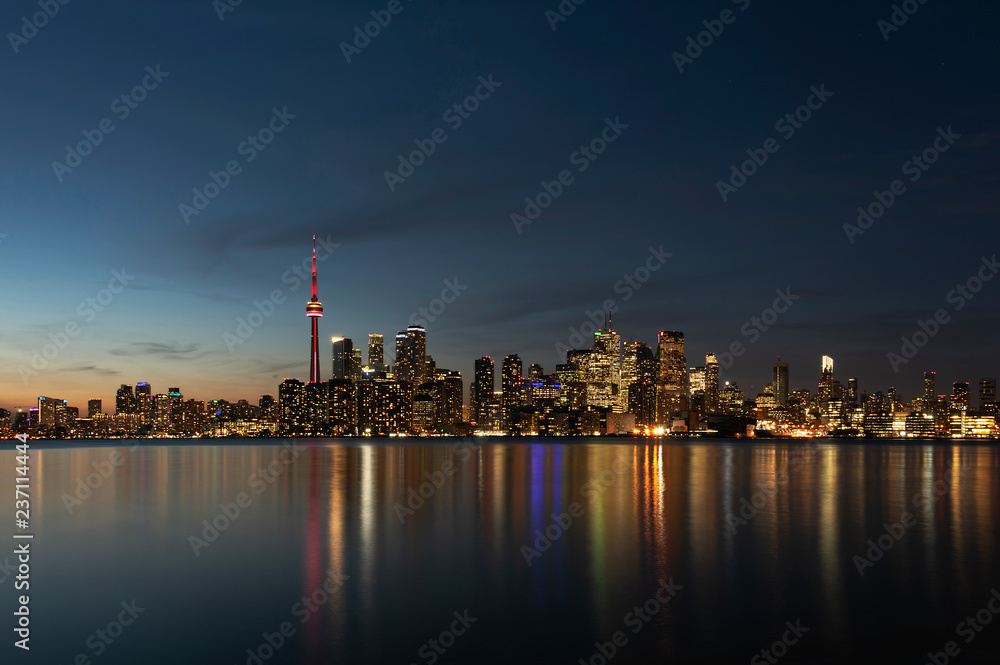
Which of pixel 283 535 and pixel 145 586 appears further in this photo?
pixel 283 535

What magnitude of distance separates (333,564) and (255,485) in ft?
109

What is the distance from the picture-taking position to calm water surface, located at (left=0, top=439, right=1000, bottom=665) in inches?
603

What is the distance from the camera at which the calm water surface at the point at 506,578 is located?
50.3ft

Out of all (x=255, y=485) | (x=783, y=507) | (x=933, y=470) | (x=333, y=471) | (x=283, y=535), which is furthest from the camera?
(x=933, y=470)

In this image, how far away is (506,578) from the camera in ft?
71.3

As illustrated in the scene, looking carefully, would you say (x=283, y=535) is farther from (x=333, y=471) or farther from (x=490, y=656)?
(x=333, y=471)

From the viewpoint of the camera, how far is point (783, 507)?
A: 39.6m

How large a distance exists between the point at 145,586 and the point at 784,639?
57.0 ft

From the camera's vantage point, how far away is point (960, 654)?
14133 mm

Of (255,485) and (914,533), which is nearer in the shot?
(914,533)

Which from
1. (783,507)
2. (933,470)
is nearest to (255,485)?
(783,507)

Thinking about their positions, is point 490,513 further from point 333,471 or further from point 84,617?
point 333,471

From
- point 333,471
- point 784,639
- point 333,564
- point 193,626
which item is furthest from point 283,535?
point 333,471

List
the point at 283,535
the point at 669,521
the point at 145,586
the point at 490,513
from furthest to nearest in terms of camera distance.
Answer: the point at 490,513
the point at 669,521
the point at 283,535
the point at 145,586
